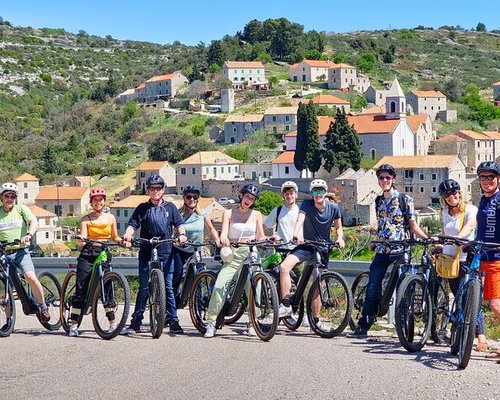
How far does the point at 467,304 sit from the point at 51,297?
4.94 meters

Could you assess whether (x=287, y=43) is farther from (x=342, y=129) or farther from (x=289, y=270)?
(x=289, y=270)

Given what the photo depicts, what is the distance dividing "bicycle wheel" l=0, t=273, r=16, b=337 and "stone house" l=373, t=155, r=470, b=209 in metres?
70.5

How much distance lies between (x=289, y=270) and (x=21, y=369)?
9.85ft

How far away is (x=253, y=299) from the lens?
30.5ft

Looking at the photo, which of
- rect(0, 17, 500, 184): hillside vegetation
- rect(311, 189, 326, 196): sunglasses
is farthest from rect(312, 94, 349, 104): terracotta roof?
rect(311, 189, 326, 196): sunglasses

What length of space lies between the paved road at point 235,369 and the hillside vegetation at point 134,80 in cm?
8780

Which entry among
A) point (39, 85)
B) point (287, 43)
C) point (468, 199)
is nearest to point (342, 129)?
point (468, 199)

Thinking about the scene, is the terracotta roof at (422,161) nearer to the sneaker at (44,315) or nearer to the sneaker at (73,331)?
the sneaker at (44,315)

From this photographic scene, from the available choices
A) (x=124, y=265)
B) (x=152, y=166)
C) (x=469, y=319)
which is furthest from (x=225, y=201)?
(x=469, y=319)

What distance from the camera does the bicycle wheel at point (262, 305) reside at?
9.05m

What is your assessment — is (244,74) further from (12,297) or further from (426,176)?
(12,297)

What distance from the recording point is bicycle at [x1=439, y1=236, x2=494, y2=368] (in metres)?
7.51

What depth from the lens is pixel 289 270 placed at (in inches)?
379

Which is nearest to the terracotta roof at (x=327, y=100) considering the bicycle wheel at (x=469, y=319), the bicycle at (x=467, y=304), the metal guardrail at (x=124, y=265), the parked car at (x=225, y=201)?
the parked car at (x=225, y=201)
